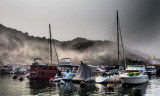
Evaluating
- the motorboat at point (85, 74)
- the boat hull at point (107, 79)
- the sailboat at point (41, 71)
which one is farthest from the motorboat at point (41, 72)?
the boat hull at point (107, 79)

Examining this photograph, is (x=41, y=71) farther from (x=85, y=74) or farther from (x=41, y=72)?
(x=85, y=74)

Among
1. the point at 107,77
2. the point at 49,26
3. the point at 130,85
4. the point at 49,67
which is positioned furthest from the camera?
the point at 49,26

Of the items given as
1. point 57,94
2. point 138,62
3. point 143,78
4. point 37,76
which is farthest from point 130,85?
point 37,76

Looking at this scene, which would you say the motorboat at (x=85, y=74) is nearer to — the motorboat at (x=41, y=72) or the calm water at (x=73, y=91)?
the calm water at (x=73, y=91)

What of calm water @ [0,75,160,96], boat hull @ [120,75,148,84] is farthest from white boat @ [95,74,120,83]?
boat hull @ [120,75,148,84]

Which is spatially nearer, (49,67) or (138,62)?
(138,62)

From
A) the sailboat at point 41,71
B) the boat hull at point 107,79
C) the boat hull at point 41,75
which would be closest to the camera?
the boat hull at point 107,79

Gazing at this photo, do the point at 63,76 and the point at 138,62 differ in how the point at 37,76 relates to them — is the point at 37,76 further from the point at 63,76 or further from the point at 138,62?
the point at 138,62

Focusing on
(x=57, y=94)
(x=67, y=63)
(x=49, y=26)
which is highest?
(x=49, y=26)

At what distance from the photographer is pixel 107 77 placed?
206 ft

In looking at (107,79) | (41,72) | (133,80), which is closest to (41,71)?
(41,72)

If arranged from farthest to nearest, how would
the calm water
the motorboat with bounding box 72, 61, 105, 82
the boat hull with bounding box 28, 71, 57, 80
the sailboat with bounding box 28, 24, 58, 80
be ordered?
the sailboat with bounding box 28, 24, 58, 80 → the boat hull with bounding box 28, 71, 57, 80 → the motorboat with bounding box 72, 61, 105, 82 → the calm water

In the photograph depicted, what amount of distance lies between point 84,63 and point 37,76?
2665 centimetres

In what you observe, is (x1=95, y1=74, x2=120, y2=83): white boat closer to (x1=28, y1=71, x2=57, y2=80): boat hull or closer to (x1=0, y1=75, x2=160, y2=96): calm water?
(x1=0, y1=75, x2=160, y2=96): calm water
